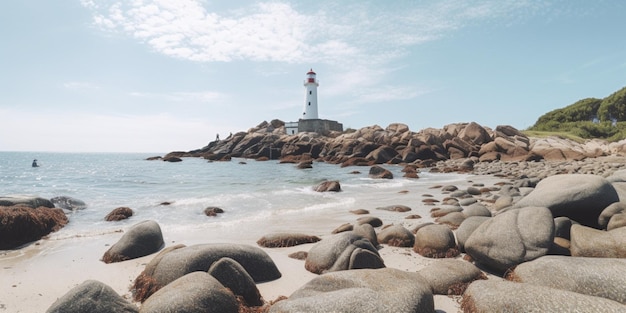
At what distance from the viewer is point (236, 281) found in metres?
4.51

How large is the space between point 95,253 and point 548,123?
71.9 meters

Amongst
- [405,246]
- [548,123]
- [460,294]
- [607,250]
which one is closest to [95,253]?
[405,246]

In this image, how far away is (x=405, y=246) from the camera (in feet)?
23.1

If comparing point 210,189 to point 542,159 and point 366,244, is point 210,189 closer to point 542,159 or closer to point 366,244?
point 366,244

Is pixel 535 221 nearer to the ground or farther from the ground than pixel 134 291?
farther from the ground

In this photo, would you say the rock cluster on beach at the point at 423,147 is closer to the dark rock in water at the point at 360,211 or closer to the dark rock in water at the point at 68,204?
the dark rock in water at the point at 360,211

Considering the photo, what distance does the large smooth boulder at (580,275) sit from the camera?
147 inches

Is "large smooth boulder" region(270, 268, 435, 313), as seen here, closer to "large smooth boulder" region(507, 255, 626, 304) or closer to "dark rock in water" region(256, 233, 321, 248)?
"large smooth boulder" region(507, 255, 626, 304)

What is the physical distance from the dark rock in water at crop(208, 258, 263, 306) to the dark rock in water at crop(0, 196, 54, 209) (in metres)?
A: 9.56

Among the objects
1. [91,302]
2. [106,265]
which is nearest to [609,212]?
[91,302]

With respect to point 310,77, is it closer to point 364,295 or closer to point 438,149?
point 438,149

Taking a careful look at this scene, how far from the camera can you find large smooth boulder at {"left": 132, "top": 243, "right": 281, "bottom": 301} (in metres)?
4.83

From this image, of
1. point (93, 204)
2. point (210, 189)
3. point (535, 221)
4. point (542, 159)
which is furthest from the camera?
point (542, 159)

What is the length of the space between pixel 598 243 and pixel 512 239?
116 centimetres
